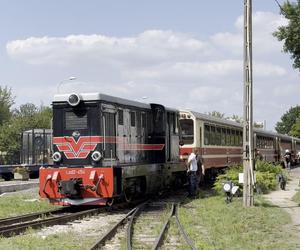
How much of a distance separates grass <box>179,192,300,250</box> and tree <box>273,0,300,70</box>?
14.4 metres

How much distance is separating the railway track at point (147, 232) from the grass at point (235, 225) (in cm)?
27

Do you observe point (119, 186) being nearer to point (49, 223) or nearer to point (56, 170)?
point (56, 170)

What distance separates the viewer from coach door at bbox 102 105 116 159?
16250 millimetres

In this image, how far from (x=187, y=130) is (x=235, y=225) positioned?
1175 cm

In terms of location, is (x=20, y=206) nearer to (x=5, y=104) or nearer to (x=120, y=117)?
(x=120, y=117)

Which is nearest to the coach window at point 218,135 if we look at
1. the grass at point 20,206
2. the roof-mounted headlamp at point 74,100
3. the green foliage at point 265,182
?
the green foliage at point 265,182

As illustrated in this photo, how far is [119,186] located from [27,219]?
293 centimetres

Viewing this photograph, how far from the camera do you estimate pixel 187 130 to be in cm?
2442

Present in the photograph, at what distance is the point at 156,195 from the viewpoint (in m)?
21.4

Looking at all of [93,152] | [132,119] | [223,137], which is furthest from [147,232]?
[223,137]

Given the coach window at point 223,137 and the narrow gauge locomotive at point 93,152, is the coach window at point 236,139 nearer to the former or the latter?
the coach window at point 223,137

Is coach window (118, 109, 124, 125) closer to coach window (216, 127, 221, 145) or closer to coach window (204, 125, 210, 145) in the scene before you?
coach window (204, 125, 210, 145)

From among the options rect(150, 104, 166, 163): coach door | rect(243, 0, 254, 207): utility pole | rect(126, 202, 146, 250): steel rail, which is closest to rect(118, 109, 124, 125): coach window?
rect(126, 202, 146, 250): steel rail

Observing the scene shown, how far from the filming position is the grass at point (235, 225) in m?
10.7
